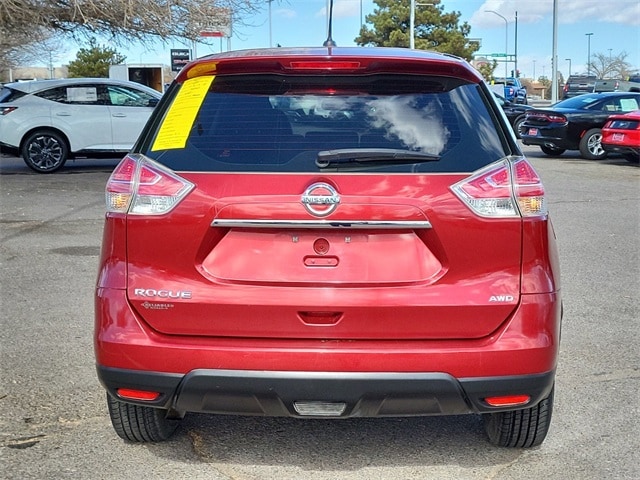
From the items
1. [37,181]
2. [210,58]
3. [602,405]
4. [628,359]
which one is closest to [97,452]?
[210,58]

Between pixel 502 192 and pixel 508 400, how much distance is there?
2.59 feet

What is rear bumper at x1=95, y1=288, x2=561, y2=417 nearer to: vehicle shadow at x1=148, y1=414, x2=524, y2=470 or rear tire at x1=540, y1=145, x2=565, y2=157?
vehicle shadow at x1=148, y1=414, x2=524, y2=470

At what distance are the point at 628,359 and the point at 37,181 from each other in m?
11.7

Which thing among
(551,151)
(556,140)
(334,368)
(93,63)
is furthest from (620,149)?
(93,63)

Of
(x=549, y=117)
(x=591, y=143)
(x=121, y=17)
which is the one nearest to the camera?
(x=121, y=17)

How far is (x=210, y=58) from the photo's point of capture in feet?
11.8

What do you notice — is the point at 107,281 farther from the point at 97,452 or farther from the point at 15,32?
the point at 15,32

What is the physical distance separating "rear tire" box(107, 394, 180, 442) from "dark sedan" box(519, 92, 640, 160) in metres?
17.1

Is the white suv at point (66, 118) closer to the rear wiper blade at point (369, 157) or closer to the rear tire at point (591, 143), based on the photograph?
the rear tire at point (591, 143)

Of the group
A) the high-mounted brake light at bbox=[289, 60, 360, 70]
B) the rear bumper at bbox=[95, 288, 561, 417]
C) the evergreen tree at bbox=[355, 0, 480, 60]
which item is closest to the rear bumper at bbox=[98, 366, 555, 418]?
the rear bumper at bbox=[95, 288, 561, 417]

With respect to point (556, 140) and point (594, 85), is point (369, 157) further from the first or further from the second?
point (594, 85)

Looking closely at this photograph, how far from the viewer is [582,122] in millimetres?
19594

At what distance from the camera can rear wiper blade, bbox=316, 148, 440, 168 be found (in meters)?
3.30

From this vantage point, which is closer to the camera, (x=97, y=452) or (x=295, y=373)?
(x=295, y=373)
